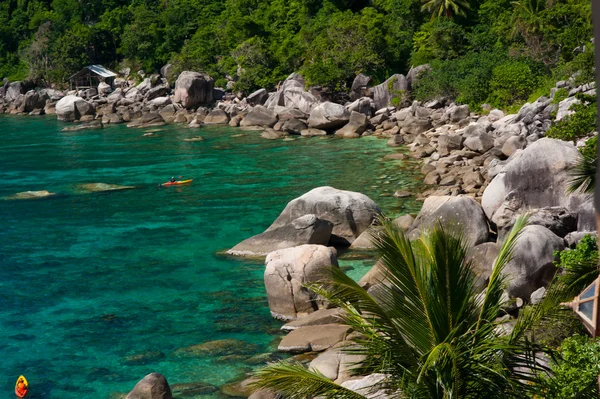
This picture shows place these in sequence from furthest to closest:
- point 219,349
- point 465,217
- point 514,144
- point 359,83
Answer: point 359,83 → point 514,144 → point 465,217 → point 219,349

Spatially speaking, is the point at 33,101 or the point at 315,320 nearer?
the point at 315,320

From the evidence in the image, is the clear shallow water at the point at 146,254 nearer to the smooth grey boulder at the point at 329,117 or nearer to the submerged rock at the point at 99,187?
the submerged rock at the point at 99,187

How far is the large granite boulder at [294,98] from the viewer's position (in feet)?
167

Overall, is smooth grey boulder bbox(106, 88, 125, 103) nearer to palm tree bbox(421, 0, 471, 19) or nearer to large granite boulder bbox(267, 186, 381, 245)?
palm tree bbox(421, 0, 471, 19)

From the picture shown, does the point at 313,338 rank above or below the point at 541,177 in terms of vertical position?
below

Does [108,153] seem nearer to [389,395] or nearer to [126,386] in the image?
[126,386]

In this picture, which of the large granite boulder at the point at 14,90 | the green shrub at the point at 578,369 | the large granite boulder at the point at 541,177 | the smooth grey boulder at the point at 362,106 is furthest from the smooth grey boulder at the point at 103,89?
the green shrub at the point at 578,369

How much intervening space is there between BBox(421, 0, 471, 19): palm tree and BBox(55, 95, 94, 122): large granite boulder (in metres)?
29.7

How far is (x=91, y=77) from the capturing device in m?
78.0

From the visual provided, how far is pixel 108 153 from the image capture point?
4481cm

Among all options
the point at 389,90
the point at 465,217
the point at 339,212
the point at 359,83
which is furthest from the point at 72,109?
the point at 465,217

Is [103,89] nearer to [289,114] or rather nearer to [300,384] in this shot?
[289,114]

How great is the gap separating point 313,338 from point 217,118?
135 feet

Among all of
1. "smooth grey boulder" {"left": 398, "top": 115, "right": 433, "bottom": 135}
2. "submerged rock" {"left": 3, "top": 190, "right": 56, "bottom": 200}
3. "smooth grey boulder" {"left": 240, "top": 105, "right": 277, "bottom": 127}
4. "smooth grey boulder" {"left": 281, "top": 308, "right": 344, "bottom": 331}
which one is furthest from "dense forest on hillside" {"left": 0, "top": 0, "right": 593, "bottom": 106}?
"submerged rock" {"left": 3, "top": 190, "right": 56, "bottom": 200}
